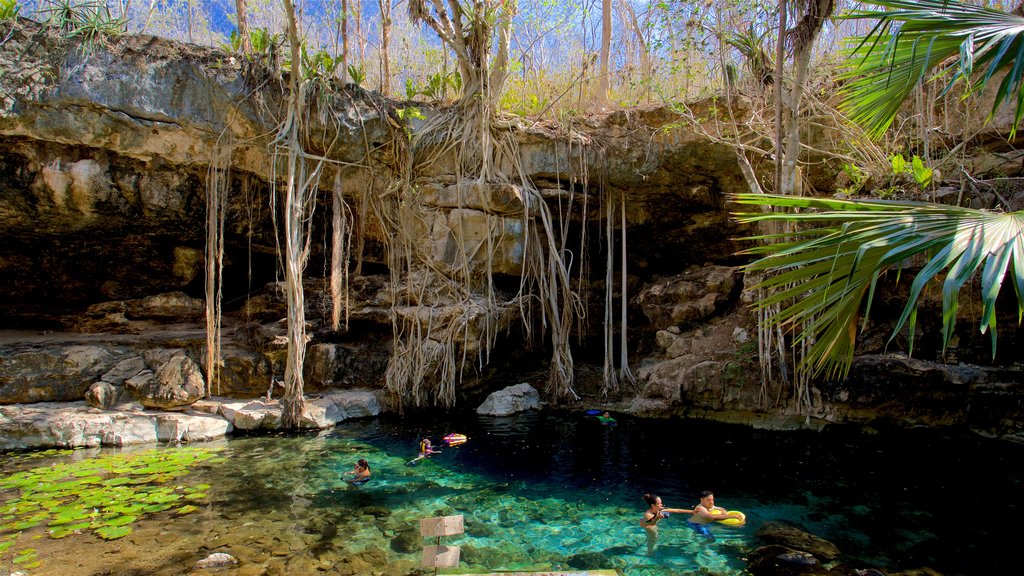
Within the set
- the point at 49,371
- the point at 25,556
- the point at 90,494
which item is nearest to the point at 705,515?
the point at 25,556

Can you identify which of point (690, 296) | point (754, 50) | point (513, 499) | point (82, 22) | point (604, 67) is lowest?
point (513, 499)

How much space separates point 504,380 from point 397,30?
9198mm

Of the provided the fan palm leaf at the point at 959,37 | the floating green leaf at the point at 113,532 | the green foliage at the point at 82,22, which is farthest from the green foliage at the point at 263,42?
the fan palm leaf at the point at 959,37

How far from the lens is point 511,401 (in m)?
7.91

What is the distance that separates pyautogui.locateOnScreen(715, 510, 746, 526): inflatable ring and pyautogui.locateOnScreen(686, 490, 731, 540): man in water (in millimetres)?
21

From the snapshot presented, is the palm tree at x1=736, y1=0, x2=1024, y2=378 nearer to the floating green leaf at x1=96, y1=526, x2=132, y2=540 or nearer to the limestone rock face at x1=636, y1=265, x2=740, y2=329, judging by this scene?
the floating green leaf at x1=96, y1=526, x2=132, y2=540

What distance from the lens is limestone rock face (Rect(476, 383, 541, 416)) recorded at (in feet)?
25.5

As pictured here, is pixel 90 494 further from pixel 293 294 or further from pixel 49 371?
pixel 49 371

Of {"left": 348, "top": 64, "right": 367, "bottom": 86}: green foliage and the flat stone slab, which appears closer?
the flat stone slab

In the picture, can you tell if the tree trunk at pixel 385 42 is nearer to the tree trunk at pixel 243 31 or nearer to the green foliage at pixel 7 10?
the tree trunk at pixel 243 31

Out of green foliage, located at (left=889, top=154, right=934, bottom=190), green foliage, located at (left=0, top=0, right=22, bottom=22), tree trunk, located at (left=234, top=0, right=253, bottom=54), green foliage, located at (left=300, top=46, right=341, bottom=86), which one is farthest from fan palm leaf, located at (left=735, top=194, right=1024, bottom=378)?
green foliage, located at (left=0, top=0, right=22, bottom=22)

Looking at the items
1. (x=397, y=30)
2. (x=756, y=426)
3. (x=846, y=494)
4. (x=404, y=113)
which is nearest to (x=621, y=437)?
(x=756, y=426)

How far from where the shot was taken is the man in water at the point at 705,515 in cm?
424

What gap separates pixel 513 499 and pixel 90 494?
11.1ft
